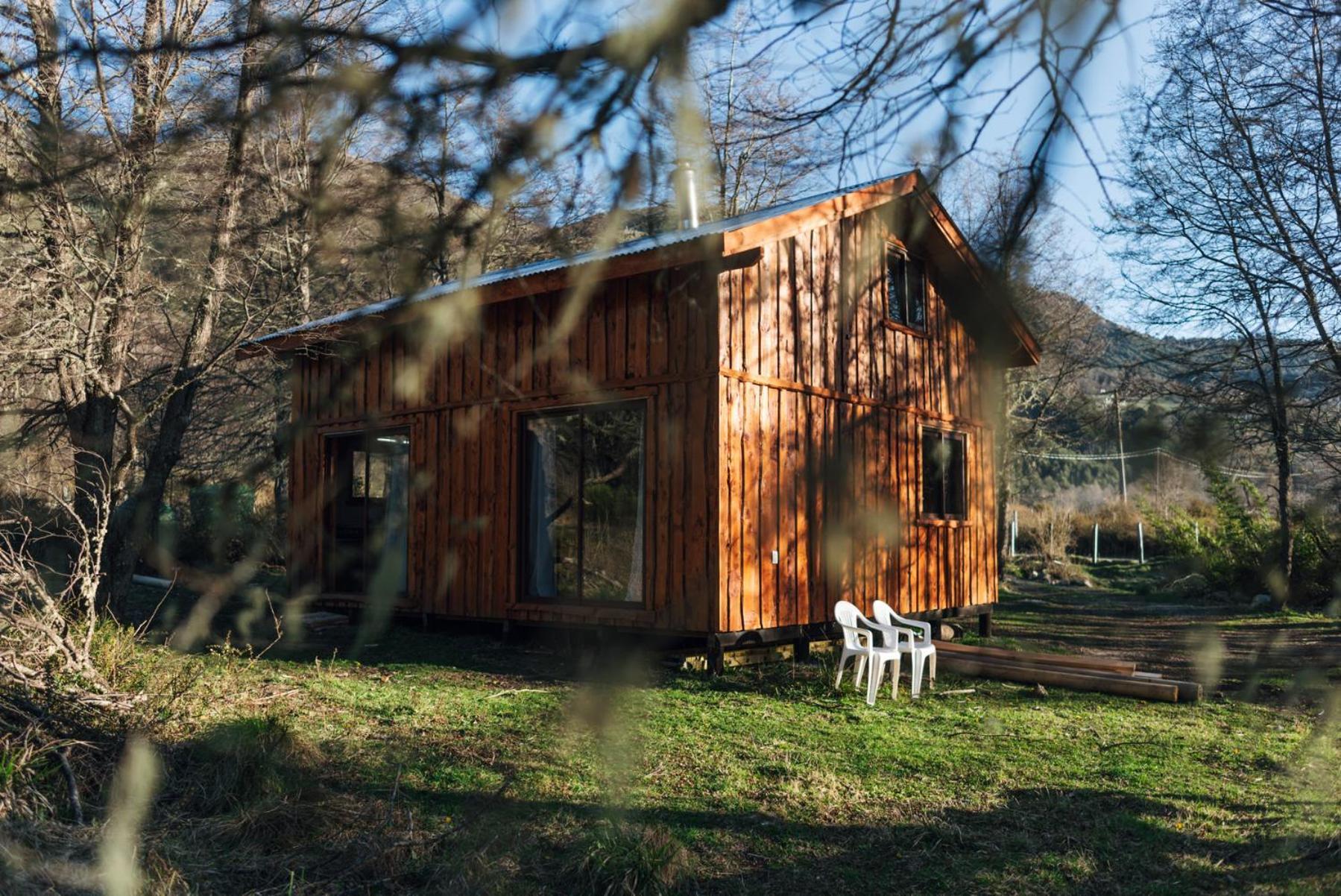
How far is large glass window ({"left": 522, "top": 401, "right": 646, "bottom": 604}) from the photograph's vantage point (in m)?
8.98

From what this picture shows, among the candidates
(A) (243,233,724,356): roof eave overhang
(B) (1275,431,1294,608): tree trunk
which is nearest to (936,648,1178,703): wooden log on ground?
(B) (1275,431,1294,608): tree trunk

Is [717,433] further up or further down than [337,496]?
further up

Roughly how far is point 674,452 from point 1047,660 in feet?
11.6

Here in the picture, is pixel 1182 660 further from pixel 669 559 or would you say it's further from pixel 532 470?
pixel 532 470

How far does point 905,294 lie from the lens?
10.6 metres

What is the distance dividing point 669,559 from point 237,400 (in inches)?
415

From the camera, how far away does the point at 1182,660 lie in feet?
31.8

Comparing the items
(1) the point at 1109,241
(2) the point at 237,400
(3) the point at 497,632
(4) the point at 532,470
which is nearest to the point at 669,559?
(4) the point at 532,470

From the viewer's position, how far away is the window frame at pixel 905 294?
10.1m

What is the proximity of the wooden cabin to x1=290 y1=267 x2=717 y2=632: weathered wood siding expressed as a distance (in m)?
0.02

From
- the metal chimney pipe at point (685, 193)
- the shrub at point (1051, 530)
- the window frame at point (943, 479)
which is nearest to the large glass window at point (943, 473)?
the window frame at point (943, 479)

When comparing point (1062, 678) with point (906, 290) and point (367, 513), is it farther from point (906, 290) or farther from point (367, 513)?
point (367, 513)

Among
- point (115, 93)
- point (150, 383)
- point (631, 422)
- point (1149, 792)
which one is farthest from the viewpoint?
point (150, 383)

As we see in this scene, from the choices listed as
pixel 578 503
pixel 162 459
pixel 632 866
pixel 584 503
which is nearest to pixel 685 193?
pixel 632 866
